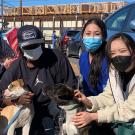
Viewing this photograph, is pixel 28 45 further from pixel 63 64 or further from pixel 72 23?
pixel 72 23

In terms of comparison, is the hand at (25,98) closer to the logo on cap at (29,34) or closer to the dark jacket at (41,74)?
the dark jacket at (41,74)

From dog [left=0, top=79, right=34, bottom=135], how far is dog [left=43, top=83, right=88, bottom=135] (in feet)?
1.64

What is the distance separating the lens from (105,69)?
489cm

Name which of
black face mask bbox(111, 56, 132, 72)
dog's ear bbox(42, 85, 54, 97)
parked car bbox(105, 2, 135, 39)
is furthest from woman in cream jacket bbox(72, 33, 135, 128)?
parked car bbox(105, 2, 135, 39)

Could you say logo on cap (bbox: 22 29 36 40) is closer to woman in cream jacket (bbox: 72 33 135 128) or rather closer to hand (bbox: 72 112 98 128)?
woman in cream jacket (bbox: 72 33 135 128)

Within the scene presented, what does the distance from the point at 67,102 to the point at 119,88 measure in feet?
1.40

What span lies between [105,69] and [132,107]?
1.17m

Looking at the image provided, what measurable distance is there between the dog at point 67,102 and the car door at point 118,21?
428 cm

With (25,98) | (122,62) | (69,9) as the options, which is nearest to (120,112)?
(122,62)

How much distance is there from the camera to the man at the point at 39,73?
188 inches

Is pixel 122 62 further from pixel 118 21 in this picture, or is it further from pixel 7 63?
pixel 118 21

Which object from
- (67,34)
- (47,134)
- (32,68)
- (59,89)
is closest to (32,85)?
(32,68)

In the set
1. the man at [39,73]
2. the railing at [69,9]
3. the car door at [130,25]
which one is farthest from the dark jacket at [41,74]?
the railing at [69,9]

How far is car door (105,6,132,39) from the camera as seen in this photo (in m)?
8.49
